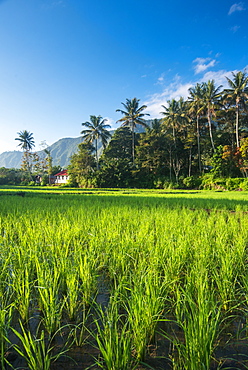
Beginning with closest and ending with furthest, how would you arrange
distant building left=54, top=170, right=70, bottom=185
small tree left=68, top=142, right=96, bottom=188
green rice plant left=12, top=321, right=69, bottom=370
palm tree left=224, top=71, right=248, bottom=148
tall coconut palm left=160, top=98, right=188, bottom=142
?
green rice plant left=12, top=321, right=69, bottom=370 → palm tree left=224, top=71, right=248, bottom=148 → tall coconut palm left=160, top=98, right=188, bottom=142 → small tree left=68, top=142, right=96, bottom=188 → distant building left=54, top=170, right=70, bottom=185

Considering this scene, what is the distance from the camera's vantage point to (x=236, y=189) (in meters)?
22.7

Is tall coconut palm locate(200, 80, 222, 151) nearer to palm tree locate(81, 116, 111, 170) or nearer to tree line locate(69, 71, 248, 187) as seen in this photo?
tree line locate(69, 71, 248, 187)

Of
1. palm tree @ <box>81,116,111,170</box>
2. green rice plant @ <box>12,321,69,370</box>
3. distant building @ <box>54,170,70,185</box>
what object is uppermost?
palm tree @ <box>81,116,111,170</box>

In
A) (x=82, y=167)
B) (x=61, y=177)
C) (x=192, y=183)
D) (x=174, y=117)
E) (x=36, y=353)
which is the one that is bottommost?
(x=36, y=353)

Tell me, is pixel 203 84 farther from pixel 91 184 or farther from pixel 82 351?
pixel 82 351

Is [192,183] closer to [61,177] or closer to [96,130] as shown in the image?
[96,130]

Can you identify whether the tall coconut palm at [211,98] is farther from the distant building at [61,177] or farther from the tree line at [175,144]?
the distant building at [61,177]

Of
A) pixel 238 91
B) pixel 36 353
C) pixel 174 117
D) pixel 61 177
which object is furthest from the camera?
pixel 61 177

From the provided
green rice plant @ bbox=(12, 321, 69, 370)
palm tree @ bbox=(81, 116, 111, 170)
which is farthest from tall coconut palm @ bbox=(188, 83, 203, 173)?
green rice plant @ bbox=(12, 321, 69, 370)

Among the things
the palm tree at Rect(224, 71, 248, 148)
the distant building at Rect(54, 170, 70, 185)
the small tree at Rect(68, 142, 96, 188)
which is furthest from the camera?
the distant building at Rect(54, 170, 70, 185)

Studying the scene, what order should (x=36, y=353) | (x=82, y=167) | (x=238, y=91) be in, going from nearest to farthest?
(x=36, y=353) < (x=238, y=91) < (x=82, y=167)

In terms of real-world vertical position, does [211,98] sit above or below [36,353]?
above

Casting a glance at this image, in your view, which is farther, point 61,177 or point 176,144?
point 61,177

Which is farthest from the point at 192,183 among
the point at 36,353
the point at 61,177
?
the point at 61,177
